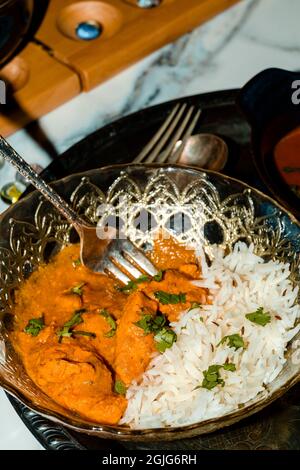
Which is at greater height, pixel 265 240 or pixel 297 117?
pixel 297 117

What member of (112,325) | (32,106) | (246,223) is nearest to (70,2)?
(32,106)

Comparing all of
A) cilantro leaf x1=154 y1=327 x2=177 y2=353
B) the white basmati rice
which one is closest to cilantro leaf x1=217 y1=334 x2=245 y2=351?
the white basmati rice

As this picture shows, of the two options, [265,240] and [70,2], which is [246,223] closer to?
[265,240]

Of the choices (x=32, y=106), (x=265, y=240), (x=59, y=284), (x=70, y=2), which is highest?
(x=70, y=2)

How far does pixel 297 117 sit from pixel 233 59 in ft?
2.61

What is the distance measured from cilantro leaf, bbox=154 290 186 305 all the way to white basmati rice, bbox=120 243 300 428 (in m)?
0.04

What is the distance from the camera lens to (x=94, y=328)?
1556 millimetres

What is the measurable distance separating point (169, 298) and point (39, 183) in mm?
449

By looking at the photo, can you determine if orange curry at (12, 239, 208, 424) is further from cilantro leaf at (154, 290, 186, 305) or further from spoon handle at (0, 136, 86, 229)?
spoon handle at (0, 136, 86, 229)

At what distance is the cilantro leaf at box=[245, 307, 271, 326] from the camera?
5.04 feet

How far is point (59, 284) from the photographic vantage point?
175 cm

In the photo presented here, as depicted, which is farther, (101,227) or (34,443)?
(101,227)

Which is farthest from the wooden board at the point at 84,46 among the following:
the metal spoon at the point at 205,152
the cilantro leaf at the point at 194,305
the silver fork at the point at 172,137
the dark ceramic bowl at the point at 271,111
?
the cilantro leaf at the point at 194,305

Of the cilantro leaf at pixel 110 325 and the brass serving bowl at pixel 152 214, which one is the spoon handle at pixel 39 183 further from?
the cilantro leaf at pixel 110 325
